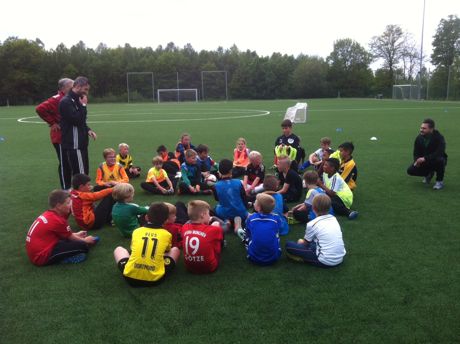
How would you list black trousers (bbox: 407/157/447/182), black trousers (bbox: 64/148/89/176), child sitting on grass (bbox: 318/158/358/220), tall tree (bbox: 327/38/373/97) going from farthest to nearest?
tall tree (bbox: 327/38/373/97), black trousers (bbox: 407/157/447/182), black trousers (bbox: 64/148/89/176), child sitting on grass (bbox: 318/158/358/220)

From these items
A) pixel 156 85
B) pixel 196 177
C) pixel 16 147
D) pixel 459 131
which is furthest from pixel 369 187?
pixel 156 85

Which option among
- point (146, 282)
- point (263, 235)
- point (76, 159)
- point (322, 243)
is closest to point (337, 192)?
point (322, 243)

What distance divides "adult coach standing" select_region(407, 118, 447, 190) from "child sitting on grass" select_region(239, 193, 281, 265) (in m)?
5.45

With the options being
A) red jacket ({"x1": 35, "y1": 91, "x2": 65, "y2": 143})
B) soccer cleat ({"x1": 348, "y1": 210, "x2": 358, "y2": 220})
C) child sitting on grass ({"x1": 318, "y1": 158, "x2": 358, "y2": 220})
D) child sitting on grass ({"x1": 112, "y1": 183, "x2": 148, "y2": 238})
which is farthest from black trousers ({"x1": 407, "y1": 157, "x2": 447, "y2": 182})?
red jacket ({"x1": 35, "y1": 91, "x2": 65, "y2": 143})

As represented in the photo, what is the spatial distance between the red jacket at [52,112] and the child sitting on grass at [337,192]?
5525mm

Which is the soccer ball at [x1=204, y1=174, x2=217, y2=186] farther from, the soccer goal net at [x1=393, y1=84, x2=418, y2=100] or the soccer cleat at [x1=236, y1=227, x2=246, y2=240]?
the soccer goal net at [x1=393, y1=84, x2=418, y2=100]

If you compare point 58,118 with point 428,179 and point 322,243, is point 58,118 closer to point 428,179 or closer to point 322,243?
point 322,243

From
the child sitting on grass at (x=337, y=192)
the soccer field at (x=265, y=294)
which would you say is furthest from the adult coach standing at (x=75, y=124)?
the child sitting on grass at (x=337, y=192)

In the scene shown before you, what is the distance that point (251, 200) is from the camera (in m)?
7.78

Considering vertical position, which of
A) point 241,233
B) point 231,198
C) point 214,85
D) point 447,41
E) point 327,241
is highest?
point 447,41

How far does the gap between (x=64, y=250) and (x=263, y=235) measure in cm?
263

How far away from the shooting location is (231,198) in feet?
20.5

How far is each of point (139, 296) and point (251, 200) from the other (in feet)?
12.4

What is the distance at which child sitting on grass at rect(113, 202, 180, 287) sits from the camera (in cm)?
447
